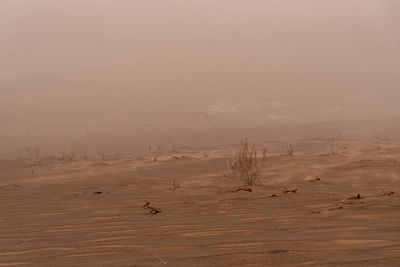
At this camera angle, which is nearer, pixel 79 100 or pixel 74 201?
pixel 74 201

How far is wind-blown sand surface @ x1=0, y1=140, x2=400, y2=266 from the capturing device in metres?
2.63

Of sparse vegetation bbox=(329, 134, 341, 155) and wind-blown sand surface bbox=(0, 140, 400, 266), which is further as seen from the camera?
sparse vegetation bbox=(329, 134, 341, 155)

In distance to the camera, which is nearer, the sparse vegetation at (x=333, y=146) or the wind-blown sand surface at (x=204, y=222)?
the wind-blown sand surface at (x=204, y=222)

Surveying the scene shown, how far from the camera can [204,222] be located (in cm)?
362

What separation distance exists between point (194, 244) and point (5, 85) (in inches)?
1213

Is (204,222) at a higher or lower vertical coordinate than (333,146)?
lower

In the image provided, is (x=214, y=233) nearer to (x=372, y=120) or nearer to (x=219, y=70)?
(x=372, y=120)

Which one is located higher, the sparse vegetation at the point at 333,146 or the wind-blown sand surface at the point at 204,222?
the sparse vegetation at the point at 333,146

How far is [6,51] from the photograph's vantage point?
4981cm

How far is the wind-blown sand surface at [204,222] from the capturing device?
8.64 ft

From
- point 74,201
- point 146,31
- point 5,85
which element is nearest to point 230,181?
point 74,201

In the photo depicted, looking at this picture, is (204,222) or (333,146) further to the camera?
(333,146)

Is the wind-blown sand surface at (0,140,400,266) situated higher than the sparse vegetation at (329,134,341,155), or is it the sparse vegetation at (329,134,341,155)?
the sparse vegetation at (329,134,341,155)

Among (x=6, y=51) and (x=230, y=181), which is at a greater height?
(x=6, y=51)
